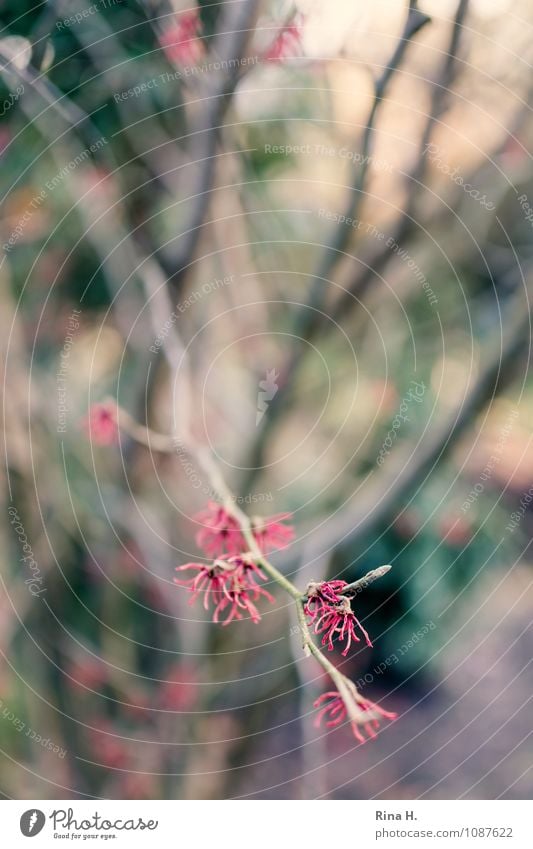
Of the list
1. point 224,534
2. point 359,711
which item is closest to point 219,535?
point 224,534

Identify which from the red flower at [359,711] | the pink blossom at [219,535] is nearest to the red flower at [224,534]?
the pink blossom at [219,535]

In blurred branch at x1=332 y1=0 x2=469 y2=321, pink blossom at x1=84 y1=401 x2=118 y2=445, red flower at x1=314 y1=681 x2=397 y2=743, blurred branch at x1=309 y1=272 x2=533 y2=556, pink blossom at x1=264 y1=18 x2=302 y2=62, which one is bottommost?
red flower at x1=314 y1=681 x2=397 y2=743

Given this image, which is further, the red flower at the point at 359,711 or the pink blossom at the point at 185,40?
the pink blossom at the point at 185,40

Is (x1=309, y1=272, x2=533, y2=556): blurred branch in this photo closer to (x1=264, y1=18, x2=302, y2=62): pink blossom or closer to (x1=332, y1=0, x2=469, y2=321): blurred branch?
(x1=332, y1=0, x2=469, y2=321): blurred branch

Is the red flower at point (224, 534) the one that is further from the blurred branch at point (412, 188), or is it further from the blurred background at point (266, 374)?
the blurred branch at point (412, 188)

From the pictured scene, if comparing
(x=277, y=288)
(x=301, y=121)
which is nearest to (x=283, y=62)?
(x=301, y=121)

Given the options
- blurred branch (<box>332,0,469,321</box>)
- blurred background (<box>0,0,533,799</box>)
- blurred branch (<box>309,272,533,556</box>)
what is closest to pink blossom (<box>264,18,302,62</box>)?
blurred background (<box>0,0,533,799</box>)
